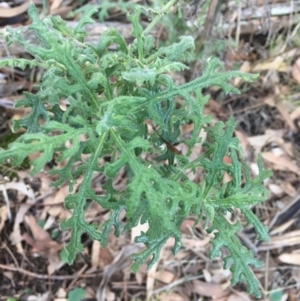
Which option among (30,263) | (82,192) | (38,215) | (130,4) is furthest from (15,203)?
(82,192)

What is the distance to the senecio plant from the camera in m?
1.19

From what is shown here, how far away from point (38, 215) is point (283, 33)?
1.52 metres

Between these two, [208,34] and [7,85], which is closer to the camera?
[208,34]

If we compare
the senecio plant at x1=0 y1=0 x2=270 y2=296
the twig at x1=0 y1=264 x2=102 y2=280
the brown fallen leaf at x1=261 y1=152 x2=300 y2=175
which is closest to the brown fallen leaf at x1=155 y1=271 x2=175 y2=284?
the twig at x1=0 y1=264 x2=102 y2=280

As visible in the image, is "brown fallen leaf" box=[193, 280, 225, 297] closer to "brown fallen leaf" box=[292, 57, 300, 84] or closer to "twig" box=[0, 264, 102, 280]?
"twig" box=[0, 264, 102, 280]

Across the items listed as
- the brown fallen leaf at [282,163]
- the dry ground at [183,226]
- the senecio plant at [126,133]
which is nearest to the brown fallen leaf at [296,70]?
the dry ground at [183,226]

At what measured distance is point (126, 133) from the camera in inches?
51.3

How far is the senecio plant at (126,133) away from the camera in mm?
1193

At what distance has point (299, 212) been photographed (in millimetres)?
2566

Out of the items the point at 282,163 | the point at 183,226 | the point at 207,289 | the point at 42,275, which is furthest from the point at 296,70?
the point at 42,275

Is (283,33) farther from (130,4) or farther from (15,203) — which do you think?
(15,203)

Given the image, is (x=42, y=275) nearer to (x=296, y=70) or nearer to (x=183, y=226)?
(x=183, y=226)

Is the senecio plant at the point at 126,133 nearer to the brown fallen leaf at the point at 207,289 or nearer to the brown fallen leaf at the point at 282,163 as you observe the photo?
the brown fallen leaf at the point at 207,289

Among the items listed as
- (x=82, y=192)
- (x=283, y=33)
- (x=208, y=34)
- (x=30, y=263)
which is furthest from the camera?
(x=283, y=33)
